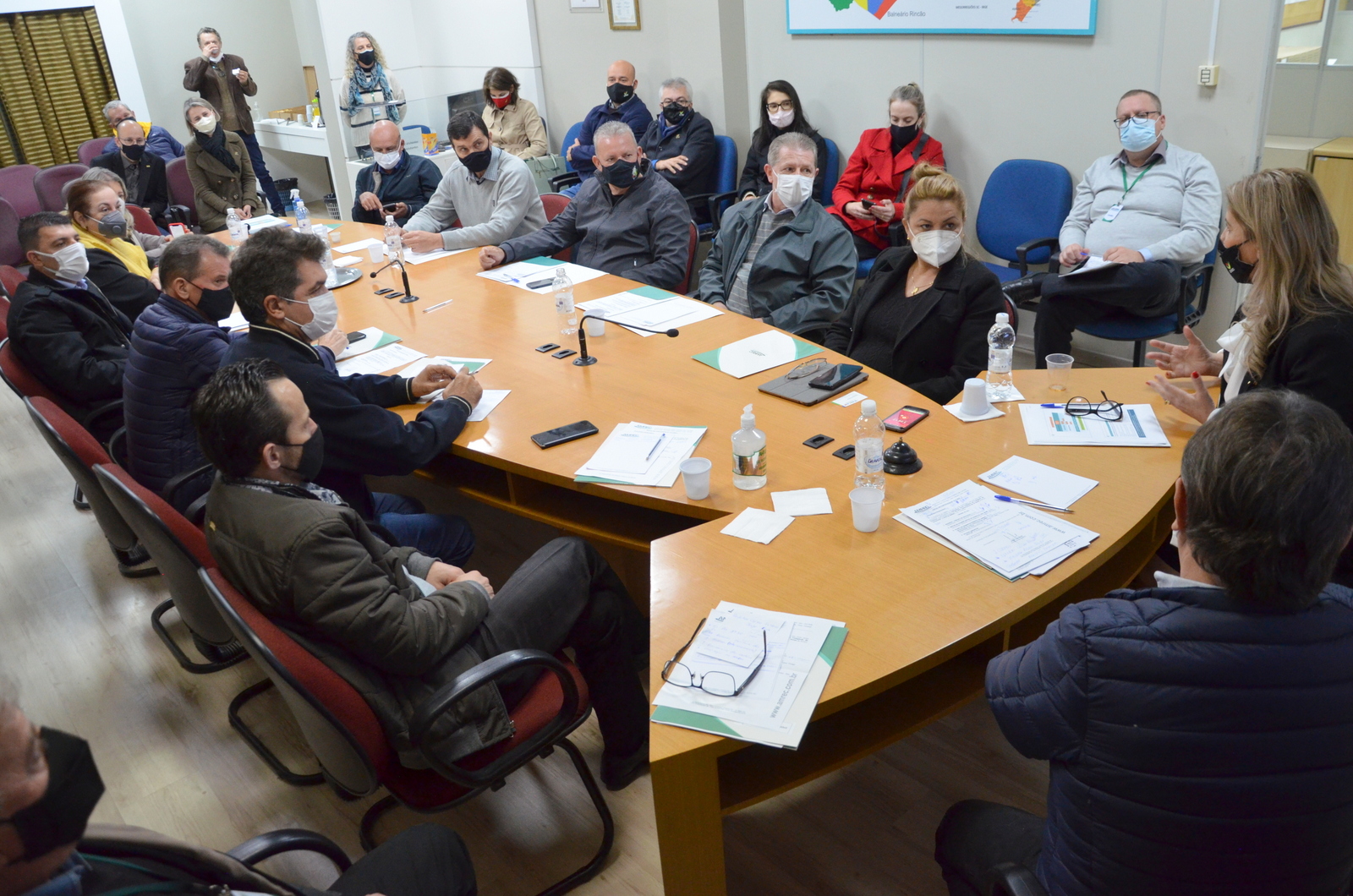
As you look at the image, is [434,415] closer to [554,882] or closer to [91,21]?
[554,882]

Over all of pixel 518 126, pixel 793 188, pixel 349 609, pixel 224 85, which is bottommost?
pixel 349 609

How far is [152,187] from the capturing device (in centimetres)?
700

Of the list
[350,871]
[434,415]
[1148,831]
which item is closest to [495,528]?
[434,415]

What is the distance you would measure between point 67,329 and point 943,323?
3.13 m

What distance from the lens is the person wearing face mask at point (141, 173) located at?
6930 mm

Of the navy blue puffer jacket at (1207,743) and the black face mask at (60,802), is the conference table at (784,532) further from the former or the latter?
the black face mask at (60,802)

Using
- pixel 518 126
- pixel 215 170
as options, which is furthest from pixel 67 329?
pixel 518 126

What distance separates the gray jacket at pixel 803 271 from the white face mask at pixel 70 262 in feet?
8.66

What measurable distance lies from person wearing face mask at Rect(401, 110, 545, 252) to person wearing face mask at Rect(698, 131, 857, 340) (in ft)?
4.54

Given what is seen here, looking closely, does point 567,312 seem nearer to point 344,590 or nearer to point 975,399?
point 975,399

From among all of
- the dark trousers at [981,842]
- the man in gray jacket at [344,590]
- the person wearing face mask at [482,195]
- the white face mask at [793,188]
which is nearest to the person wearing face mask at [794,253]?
the white face mask at [793,188]

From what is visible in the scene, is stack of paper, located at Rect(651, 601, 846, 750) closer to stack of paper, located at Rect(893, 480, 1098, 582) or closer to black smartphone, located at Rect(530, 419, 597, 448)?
stack of paper, located at Rect(893, 480, 1098, 582)

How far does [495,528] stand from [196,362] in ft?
4.07

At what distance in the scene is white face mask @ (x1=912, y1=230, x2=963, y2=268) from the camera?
305cm
